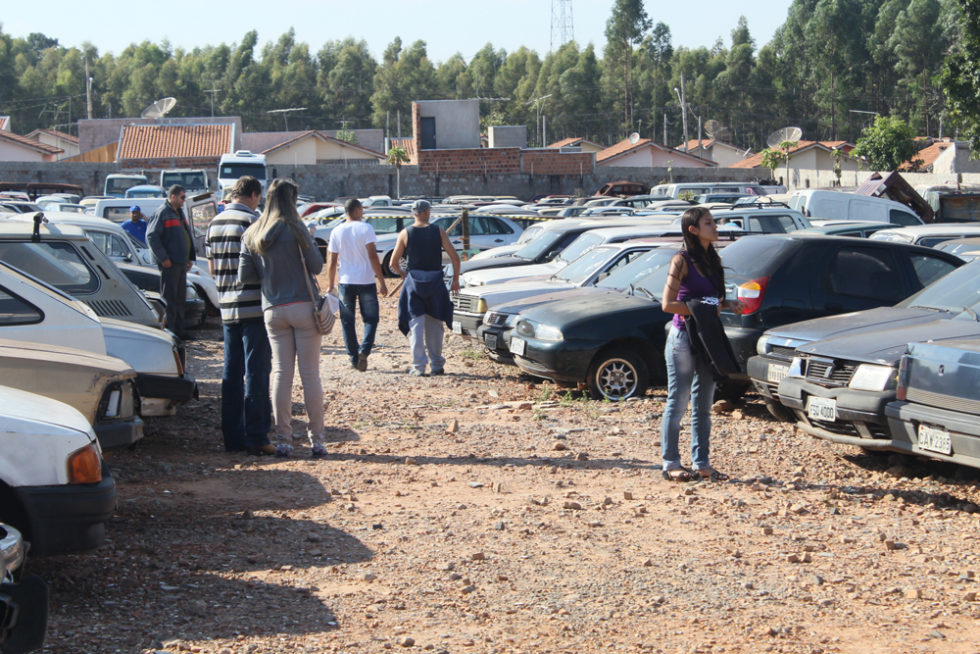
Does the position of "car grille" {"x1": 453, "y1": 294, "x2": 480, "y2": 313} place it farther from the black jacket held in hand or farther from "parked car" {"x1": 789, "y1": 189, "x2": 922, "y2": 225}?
"parked car" {"x1": 789, "y1": 189, "x2": 922, "y2": 225}

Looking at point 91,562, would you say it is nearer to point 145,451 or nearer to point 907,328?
point 145,451

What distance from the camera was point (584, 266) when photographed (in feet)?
43.4

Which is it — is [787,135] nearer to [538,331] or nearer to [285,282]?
[538,331]

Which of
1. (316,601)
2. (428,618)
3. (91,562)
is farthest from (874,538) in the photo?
(91,562)

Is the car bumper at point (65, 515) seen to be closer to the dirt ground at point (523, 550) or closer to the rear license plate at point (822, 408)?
the dirt ground at point (523, 550)

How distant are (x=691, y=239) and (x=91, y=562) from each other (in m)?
3.98

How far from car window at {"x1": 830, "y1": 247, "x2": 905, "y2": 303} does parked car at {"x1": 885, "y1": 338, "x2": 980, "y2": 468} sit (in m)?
2.86

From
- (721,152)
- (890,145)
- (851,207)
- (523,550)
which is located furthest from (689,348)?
(721,152)

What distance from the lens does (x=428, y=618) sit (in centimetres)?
479

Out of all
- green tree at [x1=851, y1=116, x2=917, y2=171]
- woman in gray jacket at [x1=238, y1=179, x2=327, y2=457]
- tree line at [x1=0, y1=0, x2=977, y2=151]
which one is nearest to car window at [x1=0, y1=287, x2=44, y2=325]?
woman in gray jacket at [x1=238, y1=179, x2=327, y2=457]

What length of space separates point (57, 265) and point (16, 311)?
6.68 feet

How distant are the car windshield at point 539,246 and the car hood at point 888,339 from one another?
9.28 metres

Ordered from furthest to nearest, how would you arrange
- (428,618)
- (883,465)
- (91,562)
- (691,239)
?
(883,465) < (691,239) < (91,562) < (428,618)

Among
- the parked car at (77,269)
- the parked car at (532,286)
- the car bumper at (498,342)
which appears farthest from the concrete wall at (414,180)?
the parked car at (77,269)
